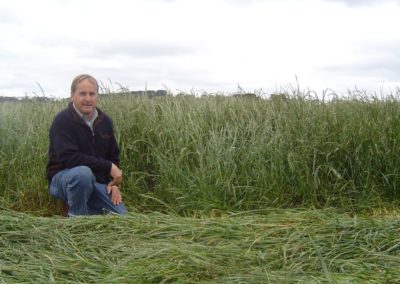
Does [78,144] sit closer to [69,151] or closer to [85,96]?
[69,151]

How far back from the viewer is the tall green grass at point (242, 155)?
4.34 meters

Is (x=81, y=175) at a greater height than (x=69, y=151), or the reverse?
(x=69, y=151)

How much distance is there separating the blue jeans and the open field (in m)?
0.31

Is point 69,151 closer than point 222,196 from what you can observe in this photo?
Yes

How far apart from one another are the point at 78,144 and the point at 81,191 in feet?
1.15

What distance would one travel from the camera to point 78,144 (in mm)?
3924

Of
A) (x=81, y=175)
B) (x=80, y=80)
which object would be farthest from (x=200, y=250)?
(x=80, y=80)

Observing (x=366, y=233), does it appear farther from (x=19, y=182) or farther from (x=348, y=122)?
(x=19, y=182)

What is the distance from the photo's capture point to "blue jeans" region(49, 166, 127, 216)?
12.3 ft

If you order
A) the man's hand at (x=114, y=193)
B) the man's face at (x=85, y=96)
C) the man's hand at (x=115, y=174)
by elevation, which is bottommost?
the man's hand at (x=114, y=193)

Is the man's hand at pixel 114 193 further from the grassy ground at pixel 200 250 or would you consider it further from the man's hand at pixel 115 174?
the grassy ground at pixel 200 250

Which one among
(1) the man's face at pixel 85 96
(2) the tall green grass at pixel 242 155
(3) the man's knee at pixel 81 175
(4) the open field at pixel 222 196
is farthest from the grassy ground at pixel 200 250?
(2) the tall green grass at pixel 242 155

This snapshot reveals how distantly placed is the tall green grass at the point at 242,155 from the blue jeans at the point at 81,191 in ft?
1.68

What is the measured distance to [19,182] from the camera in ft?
15.6
